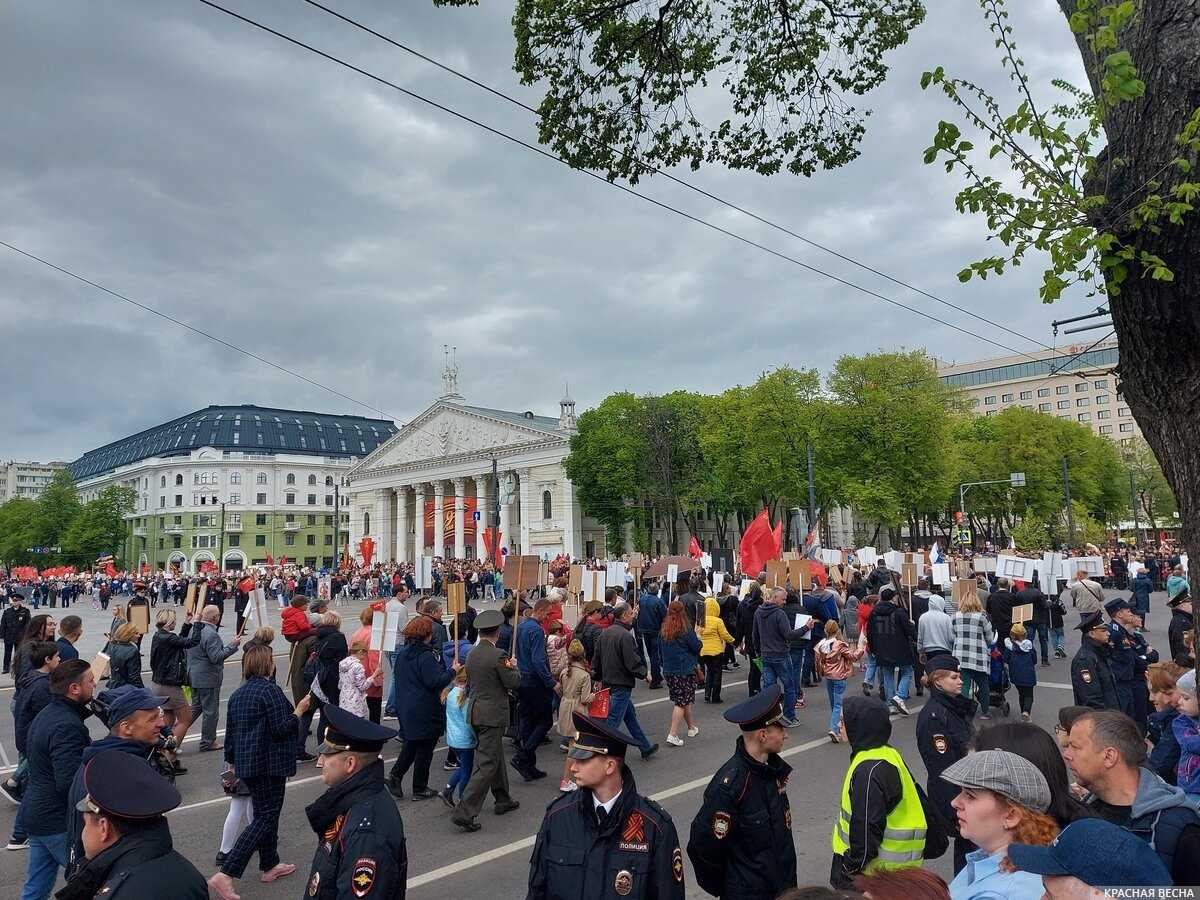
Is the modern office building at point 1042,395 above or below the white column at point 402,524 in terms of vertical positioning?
above

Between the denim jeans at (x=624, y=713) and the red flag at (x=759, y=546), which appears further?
the red flag at (x=759, y=546)

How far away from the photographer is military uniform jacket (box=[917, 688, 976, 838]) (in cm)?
473

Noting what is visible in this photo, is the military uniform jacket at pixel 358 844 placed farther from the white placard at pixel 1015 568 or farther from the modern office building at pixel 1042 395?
the modern office building at pixel 1042 395

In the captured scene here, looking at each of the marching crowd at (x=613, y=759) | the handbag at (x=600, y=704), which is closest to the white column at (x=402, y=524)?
the marching crowd at (x=613, y=759)

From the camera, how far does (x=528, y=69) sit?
736 cm

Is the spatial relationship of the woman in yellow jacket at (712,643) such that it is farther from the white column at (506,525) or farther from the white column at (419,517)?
the white column at (419,517)

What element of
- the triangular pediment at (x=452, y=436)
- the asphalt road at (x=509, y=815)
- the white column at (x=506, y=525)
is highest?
the triangular pediment at (x=452, y=436)

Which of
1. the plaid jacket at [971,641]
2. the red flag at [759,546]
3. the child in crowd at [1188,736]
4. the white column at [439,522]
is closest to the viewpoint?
the child in crowd at [1188,736]

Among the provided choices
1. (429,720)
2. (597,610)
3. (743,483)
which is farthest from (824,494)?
(429,720)

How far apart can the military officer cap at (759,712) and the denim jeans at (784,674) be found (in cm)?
694

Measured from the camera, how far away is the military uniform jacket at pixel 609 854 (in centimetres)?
300

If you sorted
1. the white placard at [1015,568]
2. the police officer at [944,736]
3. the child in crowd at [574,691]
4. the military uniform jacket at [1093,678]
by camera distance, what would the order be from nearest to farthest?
the police officer at [944,736], the military uniform jacket at [1093,678], the child in crowd at [574,691], the white placard at [1015,568]

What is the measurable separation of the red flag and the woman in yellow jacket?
1038 cm

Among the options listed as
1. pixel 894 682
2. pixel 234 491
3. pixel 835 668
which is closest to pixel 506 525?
pixel 234 491
